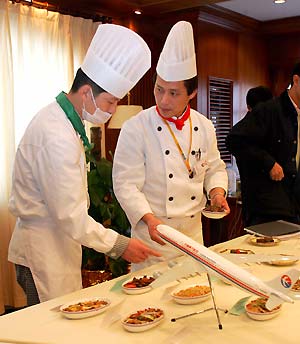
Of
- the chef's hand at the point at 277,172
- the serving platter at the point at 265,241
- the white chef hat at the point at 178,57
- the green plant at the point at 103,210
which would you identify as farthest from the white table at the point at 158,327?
the green plant at the point at 103,210

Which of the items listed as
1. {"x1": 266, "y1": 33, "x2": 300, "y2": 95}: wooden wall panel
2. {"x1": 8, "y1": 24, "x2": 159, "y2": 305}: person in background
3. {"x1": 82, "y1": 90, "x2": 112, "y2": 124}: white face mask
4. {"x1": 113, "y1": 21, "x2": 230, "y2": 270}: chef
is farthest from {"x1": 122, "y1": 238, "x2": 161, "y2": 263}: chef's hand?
{"x1": 266, "y1": 33, "x2": 300, "y2": 95}: wooden wall panel

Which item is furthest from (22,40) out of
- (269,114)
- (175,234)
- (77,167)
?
(175,234)

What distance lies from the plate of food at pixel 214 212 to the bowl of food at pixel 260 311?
57 cm

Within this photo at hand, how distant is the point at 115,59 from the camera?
1762mm

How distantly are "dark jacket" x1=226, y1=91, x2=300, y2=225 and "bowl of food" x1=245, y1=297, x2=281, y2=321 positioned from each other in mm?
1340

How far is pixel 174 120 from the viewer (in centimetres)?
209

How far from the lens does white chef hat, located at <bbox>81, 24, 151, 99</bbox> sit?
1.71 metres

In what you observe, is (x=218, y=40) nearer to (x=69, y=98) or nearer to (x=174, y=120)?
(x=174, y=120)

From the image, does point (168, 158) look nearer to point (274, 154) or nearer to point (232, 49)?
point (274, 154)

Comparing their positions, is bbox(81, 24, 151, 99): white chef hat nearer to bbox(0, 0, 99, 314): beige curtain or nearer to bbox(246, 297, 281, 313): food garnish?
bbox(246, 297, 281, 313): food garnish

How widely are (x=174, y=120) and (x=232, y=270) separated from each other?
1008 mm

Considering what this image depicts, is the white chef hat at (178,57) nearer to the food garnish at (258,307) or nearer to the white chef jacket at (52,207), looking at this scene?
the white chef jacket at (52,207)

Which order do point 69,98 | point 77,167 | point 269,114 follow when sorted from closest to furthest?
point 77,167 < point 69,98 < point 269,114

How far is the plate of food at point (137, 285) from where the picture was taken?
4.80ft
